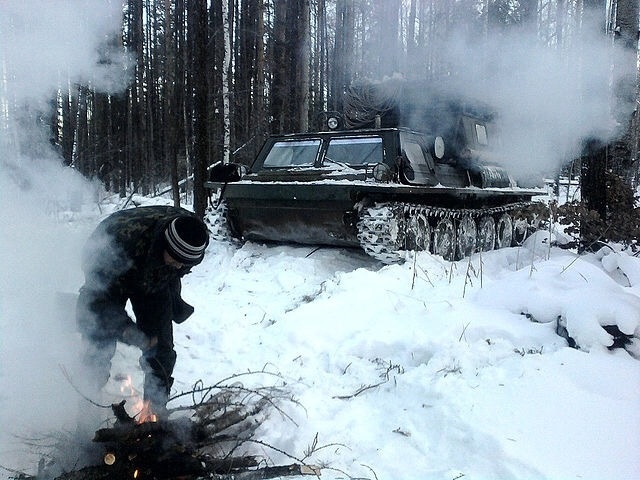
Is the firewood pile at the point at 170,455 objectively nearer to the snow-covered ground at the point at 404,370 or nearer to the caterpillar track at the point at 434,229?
the snow-covered ground at the point at 404,370

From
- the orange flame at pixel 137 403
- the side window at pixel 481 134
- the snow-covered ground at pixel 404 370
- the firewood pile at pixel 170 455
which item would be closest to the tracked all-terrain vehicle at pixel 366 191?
the side window at pixel 481 134

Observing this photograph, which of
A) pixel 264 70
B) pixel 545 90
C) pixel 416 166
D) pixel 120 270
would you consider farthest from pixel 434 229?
pixel 264 70

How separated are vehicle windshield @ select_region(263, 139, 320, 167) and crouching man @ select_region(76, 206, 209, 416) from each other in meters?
5.35

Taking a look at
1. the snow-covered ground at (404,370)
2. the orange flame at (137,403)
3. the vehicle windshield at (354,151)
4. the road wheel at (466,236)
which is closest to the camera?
the snow-covered ground at (404,370)

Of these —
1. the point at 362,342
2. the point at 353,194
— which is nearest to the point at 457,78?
the point at 353,194

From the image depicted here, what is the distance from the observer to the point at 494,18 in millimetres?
17547

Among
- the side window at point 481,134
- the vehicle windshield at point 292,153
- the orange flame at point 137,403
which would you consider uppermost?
the side window at point 481,134

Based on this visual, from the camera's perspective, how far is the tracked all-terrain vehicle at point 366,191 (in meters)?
7.23

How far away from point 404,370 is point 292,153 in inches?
211

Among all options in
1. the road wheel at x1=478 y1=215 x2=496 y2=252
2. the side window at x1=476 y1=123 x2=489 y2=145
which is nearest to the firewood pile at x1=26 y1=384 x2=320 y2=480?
the road wheel at x1=478 y1=215 x2=496 y2=252

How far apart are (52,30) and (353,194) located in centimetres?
442

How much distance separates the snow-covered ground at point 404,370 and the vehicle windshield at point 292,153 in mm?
3475

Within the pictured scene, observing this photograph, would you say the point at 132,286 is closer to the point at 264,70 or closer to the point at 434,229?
the point at 434,229

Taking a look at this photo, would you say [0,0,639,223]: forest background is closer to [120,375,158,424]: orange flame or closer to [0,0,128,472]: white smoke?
[0,0,128,472]: white smoke
